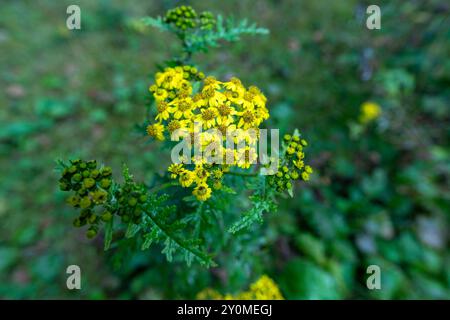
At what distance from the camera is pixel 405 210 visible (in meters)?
4.67

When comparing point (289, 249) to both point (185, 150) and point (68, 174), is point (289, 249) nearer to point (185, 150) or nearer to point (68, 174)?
point (185, 150)

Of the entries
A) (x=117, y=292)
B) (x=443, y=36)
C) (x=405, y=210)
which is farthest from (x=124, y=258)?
(x=443, y=36)

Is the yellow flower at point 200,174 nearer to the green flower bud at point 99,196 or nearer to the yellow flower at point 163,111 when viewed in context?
the yellow flower at point 163,111

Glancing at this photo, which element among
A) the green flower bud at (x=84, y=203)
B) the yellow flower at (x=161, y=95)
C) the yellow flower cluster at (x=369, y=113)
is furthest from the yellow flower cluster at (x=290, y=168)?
the yellow flower cluster at (x=369, y=113)

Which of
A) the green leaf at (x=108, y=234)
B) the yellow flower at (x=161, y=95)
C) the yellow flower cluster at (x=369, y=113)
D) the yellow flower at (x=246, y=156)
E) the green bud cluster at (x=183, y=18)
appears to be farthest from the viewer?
the yellow flower cluster at (x=369, y=113)

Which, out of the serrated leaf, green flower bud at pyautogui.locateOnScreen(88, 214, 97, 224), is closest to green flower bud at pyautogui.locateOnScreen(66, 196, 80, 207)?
green flower bud at pyautogui.locateOnScreen(88, 214, 97, 224)

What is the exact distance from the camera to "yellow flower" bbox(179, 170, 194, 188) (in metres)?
2.09

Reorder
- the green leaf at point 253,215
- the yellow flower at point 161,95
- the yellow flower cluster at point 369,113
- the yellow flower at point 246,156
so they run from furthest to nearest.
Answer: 1. the yellow flower cluster at point 369,113
2. the yellow flower at point 161,95
3. the yellow flower at point 246,156
4. the green leaf at point 253,215

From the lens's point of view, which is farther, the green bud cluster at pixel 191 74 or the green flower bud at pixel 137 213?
the green bud cluster at pixel 191 74

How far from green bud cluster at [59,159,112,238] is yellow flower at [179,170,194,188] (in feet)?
1.44

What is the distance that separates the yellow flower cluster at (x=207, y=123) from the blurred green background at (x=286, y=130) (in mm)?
967

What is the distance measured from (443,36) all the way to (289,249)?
4727 millimetres

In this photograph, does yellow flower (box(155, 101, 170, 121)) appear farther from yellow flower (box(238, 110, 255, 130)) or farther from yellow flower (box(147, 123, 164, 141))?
yellow flower (box(238, 110, 255, 130))

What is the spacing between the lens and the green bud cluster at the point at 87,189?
76.9 inches
